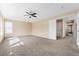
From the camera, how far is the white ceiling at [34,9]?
2.08m

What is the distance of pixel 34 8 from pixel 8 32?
913mm

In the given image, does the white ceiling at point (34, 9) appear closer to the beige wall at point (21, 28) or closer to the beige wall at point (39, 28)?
the beige wall at point (21, 28)

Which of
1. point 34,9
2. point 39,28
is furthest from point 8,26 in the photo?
point 39,28

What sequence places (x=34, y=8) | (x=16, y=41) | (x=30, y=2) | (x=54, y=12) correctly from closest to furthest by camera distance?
(x=30, y=2) → (x=34, y=8) → (x=54, y=12) → (x=16, y=41)

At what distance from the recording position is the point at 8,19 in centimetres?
229

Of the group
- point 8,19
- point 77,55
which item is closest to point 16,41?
point 8,19

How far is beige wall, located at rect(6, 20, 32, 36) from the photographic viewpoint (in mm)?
2413

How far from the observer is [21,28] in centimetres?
252

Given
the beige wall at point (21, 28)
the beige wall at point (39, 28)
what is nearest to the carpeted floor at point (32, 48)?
the beige wall at point (21, 28)

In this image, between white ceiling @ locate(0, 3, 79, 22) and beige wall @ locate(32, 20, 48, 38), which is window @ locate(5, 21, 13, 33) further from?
beige wall @ locate(32, 20, 48, 38)

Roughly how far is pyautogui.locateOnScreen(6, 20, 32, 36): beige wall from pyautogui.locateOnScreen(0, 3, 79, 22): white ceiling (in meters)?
0.14

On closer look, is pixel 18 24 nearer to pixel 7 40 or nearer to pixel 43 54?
pixel 7 40

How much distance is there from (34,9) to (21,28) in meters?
0.68

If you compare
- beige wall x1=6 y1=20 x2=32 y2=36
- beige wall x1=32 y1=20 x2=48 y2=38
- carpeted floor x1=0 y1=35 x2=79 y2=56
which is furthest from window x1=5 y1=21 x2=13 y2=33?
beige wall x1=32 y1=20 x2=48 y2=38
